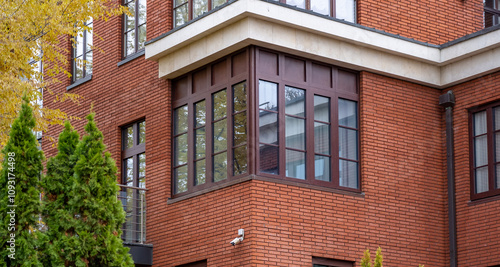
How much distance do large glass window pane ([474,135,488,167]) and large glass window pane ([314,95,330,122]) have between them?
3.17 metres

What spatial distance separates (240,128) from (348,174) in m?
2.35

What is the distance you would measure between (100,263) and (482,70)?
8788 millimetres

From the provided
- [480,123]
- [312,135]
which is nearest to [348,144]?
[312,135]

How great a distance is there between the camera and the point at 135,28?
20969 mm

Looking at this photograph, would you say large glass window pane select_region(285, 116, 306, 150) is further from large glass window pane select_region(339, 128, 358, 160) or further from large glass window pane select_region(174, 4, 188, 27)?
large glass window pane select_region(174, 4, 188, 27)

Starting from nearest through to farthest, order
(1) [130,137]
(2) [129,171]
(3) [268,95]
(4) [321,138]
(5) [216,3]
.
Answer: (3) [268,95] < (4) [321,138] < (5) [216,3] < (2) [129,171] < (1) [130,137]

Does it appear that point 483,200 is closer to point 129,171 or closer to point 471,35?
point 471,35

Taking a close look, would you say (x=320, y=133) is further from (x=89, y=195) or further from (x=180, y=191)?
(x=89, y=195)

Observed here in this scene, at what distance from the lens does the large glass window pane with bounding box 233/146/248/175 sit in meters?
17.0

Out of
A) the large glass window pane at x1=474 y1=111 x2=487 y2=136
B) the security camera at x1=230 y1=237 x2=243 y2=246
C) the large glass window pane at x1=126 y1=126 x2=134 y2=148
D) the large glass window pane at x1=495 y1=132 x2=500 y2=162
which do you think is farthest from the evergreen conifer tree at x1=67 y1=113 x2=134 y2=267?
the large glass window pane at x1=474 y1=111 x2=487 y2=136

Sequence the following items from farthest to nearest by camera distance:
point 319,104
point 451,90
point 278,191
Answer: point 451,90 < point 319,104 < point 278,191

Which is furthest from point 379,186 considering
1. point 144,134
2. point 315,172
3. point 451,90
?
point 144,134

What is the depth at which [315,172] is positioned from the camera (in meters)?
17.6

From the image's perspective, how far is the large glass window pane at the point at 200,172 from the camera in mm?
17906
